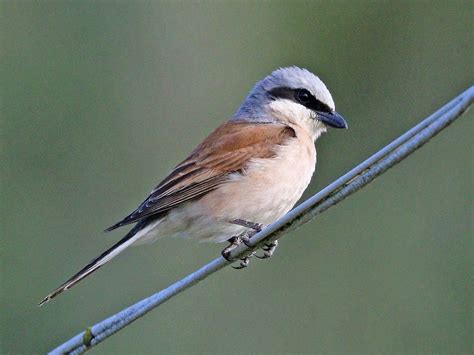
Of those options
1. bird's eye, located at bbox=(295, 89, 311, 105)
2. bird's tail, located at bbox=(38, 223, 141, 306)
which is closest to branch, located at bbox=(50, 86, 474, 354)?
bird's tail, located at bbox=(38, 223, 141, 306)

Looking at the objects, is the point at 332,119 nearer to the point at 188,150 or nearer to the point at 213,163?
the point at 213,163

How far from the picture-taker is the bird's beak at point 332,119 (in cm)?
385

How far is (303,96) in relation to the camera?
399cm

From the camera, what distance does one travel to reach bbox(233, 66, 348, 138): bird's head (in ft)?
12.9

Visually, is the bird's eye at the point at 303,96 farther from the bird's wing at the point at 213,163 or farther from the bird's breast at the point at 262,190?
the bird's breast at the point at 262,190

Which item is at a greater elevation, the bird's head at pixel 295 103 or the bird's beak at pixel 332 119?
the bird's head at pixel 295 103

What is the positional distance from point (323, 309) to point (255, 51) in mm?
3289

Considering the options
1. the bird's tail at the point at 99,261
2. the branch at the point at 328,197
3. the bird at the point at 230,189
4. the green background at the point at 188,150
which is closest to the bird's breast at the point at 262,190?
the bird at the point at 230,189

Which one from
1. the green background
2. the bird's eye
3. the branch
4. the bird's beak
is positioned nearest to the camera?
the branch

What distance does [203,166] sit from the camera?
11.7ft

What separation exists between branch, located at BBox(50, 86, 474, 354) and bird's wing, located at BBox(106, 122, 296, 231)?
88 cm

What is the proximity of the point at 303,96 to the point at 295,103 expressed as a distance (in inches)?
2.1

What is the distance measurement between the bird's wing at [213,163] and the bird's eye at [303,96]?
0.84ft

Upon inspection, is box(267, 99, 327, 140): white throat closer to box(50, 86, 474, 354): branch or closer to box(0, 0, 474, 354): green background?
box(0, 0, 474, 354): green background
